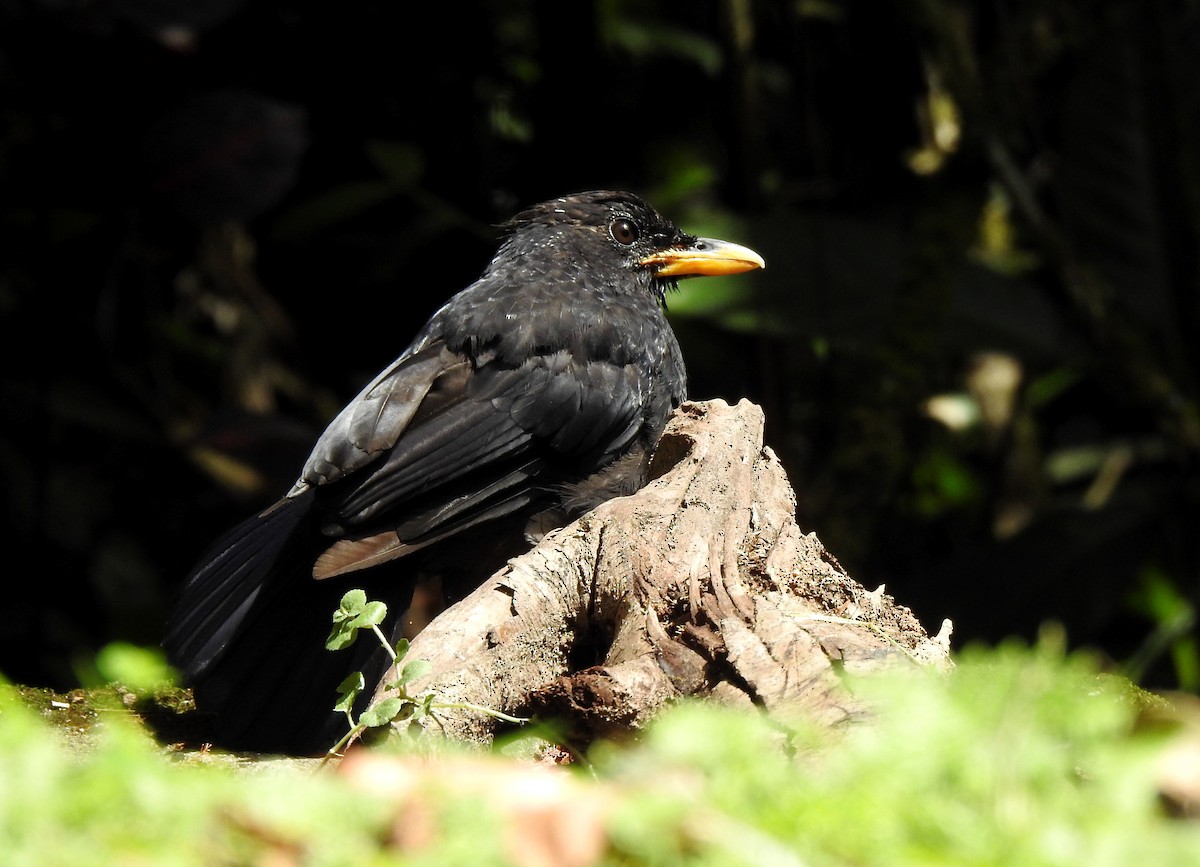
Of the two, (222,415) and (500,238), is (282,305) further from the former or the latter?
(500,238)

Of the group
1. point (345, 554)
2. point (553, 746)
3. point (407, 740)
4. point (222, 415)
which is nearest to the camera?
point (407, 740)

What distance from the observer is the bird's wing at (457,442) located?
3277 millimetres

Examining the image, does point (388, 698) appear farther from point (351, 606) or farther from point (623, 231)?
point (623, 231)

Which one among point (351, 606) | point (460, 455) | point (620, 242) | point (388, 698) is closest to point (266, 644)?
point (460, 455)

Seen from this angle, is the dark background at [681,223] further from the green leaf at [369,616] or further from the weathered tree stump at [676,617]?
the green leaf at [369,616]

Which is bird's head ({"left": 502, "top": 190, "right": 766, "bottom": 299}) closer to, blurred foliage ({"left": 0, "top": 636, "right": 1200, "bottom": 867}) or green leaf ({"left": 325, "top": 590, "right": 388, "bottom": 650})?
green leaf ({"left": 325, "top": 590, "right": 388, "bottom": 650})

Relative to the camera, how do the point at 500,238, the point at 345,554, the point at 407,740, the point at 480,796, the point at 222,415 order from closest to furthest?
the point at 480,796 → the point at 407,740 → the point at 345,554 → the point at 500,238 → the point at 222,415

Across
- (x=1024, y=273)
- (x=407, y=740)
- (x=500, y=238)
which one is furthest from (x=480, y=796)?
(x=1024, y=273)

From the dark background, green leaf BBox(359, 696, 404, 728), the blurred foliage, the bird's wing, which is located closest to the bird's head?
the bird's wing

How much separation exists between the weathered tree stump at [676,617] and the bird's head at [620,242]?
1.44 m

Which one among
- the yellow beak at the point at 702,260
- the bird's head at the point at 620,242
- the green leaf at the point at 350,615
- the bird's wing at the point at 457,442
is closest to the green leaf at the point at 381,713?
the green leaf at the point at 350,615

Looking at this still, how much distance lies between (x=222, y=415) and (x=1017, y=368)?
3914 millimetres

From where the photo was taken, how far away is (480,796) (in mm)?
1010

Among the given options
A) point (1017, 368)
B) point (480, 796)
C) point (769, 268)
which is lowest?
point (1017, 368)
